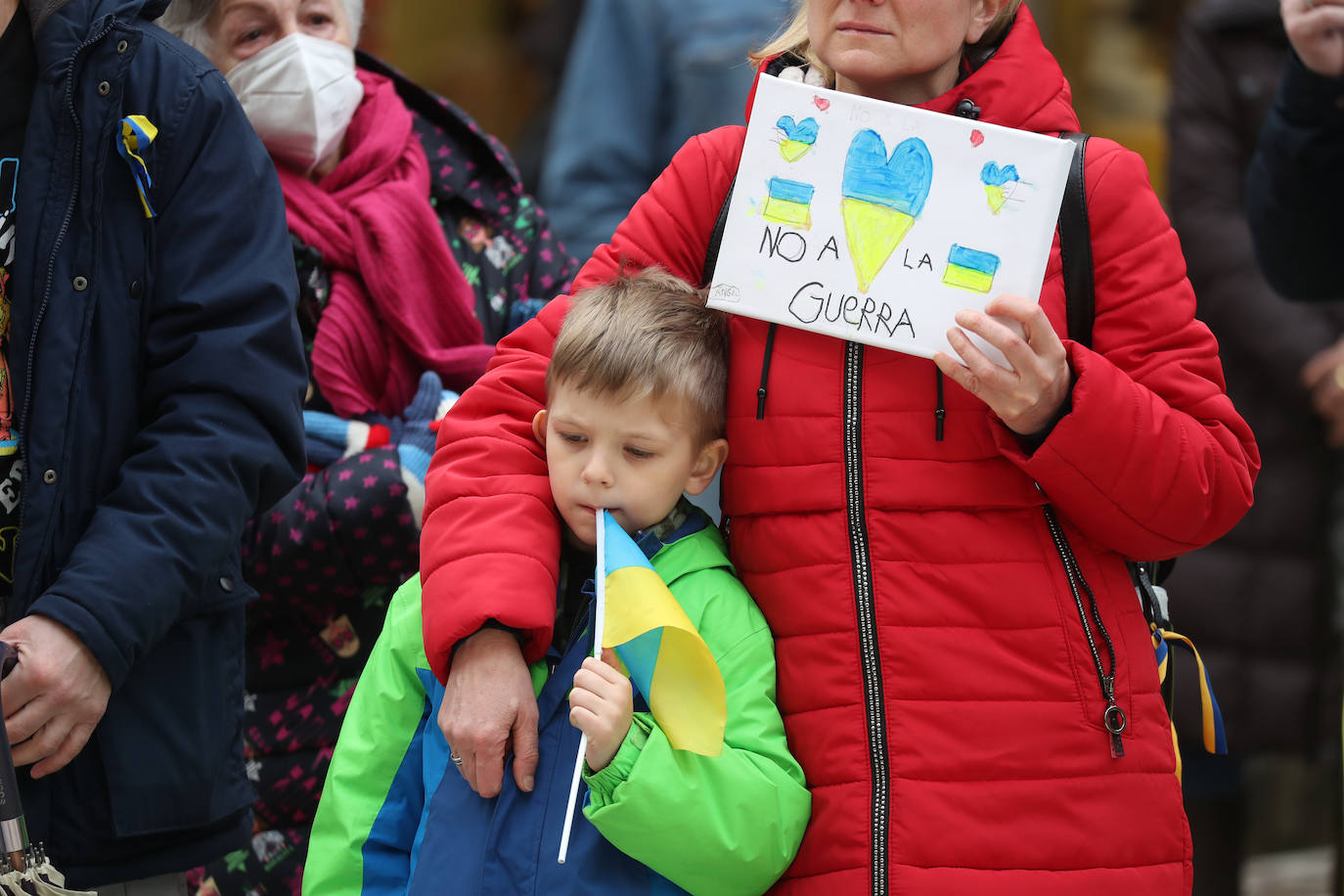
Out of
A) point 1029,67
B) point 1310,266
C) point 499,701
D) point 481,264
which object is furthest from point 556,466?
point 1310,266

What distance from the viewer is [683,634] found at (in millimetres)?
2049

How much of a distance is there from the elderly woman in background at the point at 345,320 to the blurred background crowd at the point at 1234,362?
20.9 inches

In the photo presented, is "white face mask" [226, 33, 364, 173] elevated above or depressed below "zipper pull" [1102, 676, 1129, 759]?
above

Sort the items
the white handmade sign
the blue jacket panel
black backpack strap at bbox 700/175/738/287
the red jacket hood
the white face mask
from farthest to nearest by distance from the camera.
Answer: the blue jacket panel → the white face mask → black backpack strap at bbox 700/175/738/287 → the red jacket hood → the white handmade sign

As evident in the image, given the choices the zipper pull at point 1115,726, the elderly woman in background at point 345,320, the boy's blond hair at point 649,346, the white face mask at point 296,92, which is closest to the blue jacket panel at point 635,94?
the elderly woman in background at point 345,320

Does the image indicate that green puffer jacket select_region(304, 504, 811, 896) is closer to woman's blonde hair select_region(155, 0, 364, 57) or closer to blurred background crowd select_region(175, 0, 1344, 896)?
woman's blonde hair select_region(155, 0, 364, 57)

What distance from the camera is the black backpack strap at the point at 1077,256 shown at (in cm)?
215

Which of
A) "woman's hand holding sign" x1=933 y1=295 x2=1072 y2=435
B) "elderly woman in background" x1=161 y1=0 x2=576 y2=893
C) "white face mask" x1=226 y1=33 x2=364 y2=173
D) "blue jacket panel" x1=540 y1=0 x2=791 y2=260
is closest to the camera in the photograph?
"woman's hand holding sign" x1=933 y1=295 x2=1072 y2=435

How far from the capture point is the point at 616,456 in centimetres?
224

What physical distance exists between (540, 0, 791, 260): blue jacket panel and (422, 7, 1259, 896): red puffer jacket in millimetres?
1705

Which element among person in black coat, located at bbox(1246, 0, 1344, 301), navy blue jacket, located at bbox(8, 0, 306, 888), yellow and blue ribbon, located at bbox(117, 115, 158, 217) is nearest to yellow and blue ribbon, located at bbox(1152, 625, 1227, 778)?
person in black coat, located at bbox(1246, 0, 1344, 301)

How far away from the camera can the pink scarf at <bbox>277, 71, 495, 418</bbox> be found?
3182 millimetres

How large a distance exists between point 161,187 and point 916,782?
143 centimetres

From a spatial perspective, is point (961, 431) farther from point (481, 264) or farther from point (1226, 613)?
point (1226, 613)
